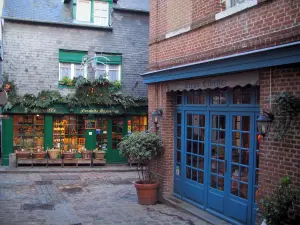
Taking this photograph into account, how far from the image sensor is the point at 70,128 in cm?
1711

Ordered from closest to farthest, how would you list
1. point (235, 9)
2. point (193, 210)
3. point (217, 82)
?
point (235, 9), point (217, 82), point (193, 210)

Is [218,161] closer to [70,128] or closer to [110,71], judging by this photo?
[70,128]

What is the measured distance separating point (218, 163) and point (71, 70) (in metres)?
10.4

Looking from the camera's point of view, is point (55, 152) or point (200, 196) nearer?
point (200, 196)

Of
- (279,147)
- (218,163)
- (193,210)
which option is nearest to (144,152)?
(193,210)

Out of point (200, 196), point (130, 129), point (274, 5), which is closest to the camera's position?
point (274, 5)

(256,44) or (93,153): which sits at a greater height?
(256,44)

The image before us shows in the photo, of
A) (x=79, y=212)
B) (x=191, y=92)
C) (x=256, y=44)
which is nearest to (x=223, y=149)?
(x=191, y=92)

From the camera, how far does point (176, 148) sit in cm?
998

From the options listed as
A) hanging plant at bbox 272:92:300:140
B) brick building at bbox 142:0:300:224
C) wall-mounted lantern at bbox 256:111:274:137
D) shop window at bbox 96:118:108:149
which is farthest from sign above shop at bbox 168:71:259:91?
shop window at bbox 96:118:108:149

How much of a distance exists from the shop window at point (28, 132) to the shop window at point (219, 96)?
10.2m

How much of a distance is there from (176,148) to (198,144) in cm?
103

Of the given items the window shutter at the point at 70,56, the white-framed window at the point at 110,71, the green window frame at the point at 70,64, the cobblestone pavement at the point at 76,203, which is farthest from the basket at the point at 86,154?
the window shutter at the point at 70,56

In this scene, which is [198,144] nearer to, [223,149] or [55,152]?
[223,149]
